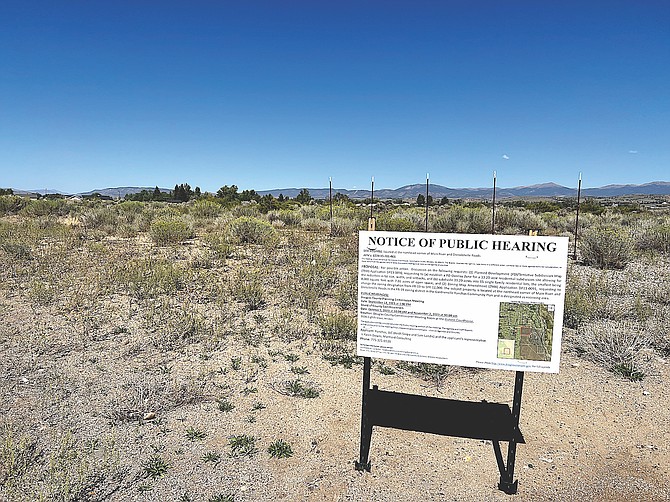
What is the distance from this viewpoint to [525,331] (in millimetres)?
2941

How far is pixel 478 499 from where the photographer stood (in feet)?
10.4

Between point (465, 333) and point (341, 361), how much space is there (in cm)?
270

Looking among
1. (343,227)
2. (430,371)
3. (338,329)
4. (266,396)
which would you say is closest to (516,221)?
(343,227)

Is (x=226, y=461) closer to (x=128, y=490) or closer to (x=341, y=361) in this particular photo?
(x=128, y=490)

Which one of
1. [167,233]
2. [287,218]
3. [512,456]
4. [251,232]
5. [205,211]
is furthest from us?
[205,211]

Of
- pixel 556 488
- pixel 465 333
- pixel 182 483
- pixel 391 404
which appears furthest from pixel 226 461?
pixel 556 488

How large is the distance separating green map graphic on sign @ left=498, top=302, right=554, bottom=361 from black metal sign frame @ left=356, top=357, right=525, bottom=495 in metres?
0.22

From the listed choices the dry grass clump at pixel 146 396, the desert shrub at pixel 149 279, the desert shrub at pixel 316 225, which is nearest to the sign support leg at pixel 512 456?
the dry grass clump at pixel 146 396

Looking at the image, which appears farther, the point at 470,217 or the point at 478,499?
the point at 470,217

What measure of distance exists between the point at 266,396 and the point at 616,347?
435 cm

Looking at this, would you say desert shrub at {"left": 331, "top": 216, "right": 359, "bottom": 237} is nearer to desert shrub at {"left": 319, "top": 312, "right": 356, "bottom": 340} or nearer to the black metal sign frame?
desert shrub at {"left": 319, "top": 312, "right": 356, "bottom": 340}

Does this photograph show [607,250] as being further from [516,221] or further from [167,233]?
[167,233]

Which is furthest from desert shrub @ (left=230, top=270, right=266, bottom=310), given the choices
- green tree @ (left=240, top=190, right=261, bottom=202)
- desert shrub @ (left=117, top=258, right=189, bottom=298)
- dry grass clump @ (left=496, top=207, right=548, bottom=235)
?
green tree @ (left=240, top=190, right=261, bottom=202)

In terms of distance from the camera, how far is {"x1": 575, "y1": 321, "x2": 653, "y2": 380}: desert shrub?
5.18 metres
